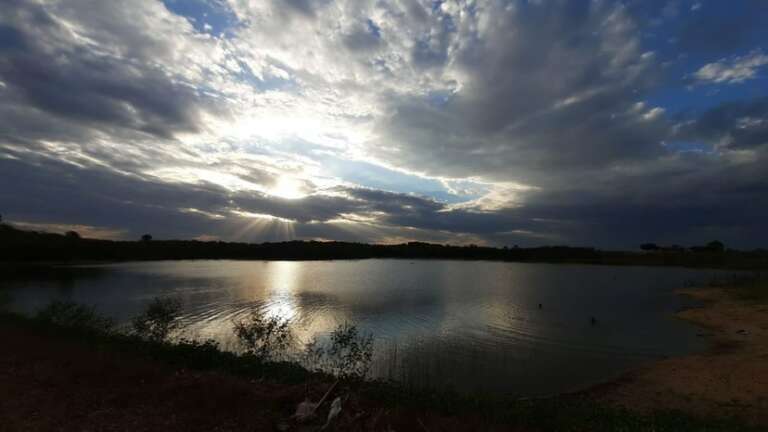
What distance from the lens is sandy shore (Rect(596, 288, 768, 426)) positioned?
14934mm

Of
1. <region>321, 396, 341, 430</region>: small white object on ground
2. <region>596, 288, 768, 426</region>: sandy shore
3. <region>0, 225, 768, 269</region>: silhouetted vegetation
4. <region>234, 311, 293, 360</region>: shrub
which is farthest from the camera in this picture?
<region>0, 225, 768, 269</region>: silhouetted vegetation

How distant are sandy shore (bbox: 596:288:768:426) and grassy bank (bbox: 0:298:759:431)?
8.81 feet

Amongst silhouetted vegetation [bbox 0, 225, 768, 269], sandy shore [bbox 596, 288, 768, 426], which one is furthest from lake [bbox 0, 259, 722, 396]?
silhouetted vegetation [bbox 0, 225, 768, 269]

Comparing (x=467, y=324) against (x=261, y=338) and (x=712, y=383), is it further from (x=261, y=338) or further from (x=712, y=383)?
(x=261, y=338)

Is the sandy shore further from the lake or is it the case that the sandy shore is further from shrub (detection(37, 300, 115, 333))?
shrub (detection(37, 300, 115, 333))

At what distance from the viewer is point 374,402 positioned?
1200 cm

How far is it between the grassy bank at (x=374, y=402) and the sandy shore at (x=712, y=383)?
269cm

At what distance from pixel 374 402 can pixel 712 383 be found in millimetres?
17285

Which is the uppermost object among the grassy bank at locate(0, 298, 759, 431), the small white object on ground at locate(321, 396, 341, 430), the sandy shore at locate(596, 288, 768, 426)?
the small white object on ground at locate(321, 396, 341, 430)

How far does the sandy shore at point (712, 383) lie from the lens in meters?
14.9

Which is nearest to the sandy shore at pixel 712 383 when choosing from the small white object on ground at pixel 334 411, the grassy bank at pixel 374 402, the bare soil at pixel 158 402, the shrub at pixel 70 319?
the grassy bank at pixel 374 402

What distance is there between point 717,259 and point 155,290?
181224 millimetres

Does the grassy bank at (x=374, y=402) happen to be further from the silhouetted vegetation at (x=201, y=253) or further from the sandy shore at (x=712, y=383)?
the silhouetted vegetation at (x=201, y=253)

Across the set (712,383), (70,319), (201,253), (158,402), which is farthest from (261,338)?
(201,253)
